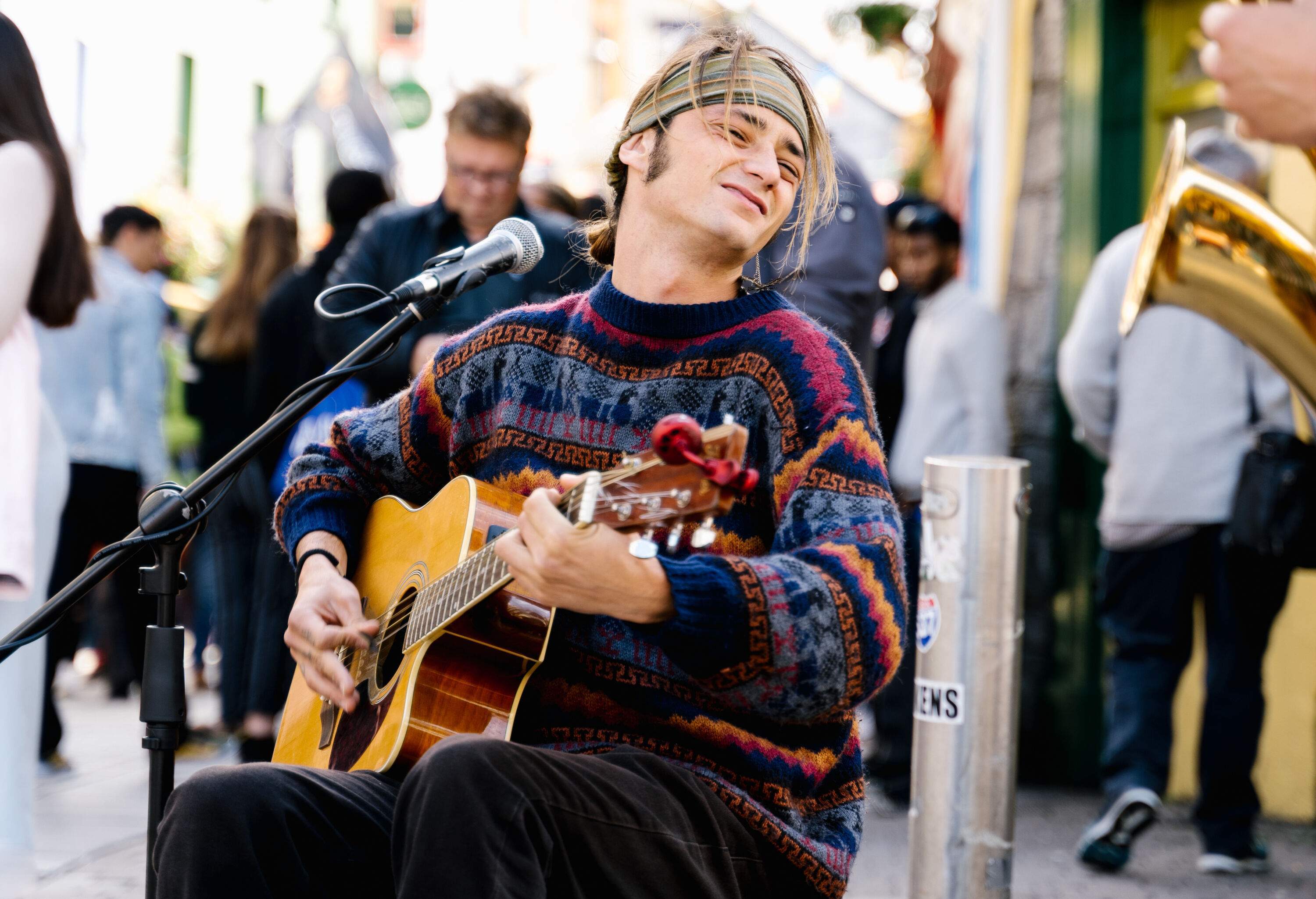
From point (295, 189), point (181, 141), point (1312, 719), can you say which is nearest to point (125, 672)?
point (1312, 719)

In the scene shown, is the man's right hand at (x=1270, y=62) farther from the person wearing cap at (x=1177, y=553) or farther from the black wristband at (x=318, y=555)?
the person wearing cap at (x=1177, y=553)

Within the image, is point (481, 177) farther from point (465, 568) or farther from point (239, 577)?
point (465, 568)

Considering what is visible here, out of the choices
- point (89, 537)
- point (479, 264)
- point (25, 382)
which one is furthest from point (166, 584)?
point (89, 537)

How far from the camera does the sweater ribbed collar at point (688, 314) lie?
2.22 meters

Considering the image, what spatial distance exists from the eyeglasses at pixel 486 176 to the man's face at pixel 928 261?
6.17ft

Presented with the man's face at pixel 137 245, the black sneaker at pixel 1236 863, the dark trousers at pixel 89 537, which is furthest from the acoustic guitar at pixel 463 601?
the man's face at pixel 137 245

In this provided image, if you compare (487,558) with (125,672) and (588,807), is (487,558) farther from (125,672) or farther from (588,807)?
(125,672)

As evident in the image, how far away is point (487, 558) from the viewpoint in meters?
1.97

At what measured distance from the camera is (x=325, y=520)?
2562 millimetres

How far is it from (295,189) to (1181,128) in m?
15.7

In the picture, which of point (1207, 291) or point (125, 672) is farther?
point (125, 672)

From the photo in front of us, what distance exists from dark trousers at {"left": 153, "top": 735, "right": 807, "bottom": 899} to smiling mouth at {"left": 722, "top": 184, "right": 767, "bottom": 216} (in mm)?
864

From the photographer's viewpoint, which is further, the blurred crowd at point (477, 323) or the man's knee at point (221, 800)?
the blurred crowd at point (477, 323)

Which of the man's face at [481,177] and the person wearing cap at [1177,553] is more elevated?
the man's face at [481,177]
